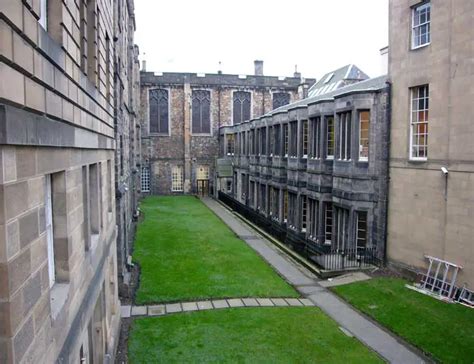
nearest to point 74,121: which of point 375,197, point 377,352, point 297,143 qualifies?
point 377,352

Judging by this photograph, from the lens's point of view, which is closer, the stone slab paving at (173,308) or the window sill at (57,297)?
the window sill at (57,297)

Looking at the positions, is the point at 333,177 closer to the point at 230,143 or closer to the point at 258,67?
the point at 230,143

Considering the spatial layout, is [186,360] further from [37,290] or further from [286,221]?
[286,221]

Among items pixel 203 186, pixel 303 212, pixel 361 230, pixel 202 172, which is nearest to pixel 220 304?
pixel 361 230

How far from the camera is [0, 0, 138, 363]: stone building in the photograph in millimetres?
2977

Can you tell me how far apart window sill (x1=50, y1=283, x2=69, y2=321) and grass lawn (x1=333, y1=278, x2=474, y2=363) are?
8699mm

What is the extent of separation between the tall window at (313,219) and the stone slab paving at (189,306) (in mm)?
Result: 9185

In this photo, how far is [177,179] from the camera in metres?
46.1

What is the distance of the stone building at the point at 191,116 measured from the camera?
45.0m

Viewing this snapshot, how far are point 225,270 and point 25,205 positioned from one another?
14.6 metres

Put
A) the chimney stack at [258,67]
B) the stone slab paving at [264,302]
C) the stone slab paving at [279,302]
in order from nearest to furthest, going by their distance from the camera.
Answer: the stone slab paving at [264,302] → the stone slab paving at [279,302] → the chimney stack at [258,67]

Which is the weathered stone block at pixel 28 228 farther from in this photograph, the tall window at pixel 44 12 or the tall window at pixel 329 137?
the tall window at pixel 329 137

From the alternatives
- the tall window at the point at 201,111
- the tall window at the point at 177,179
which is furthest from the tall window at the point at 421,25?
the tall window at the point at 177,179

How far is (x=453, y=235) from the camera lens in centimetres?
1423
